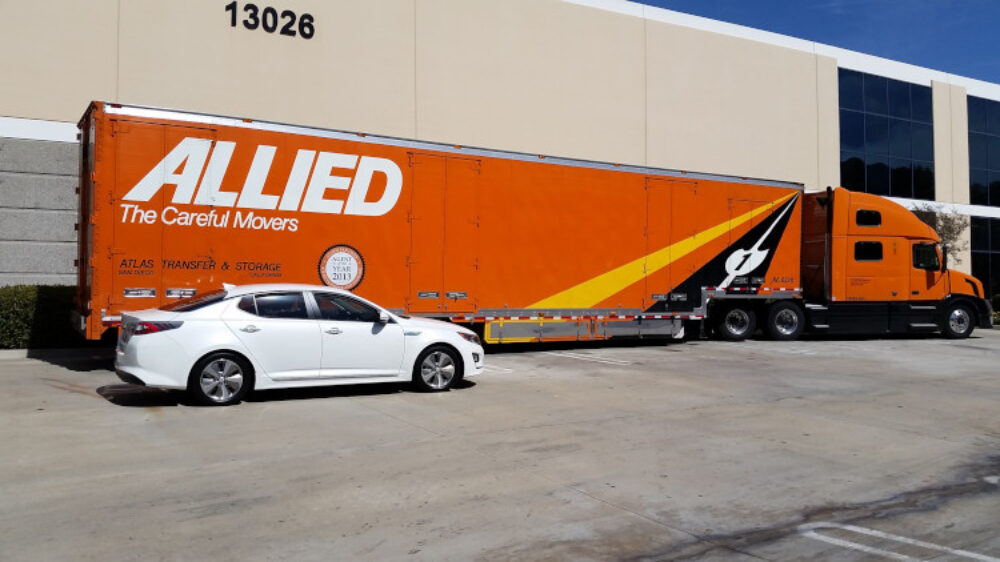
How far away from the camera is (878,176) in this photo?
3222 centimetres

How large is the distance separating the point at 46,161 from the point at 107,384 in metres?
9.81

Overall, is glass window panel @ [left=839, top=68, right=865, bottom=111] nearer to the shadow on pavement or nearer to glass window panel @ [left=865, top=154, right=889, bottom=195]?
glass window panel @ [left=865, top=154, right=889, bottom=195]

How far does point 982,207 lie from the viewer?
117 ft

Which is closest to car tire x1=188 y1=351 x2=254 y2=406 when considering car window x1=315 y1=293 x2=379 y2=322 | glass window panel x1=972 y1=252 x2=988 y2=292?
car window x1=315 y1=293 x2=379 y2=322

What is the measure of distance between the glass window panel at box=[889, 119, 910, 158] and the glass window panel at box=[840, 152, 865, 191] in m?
2.21

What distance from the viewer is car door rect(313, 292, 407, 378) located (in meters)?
9.25

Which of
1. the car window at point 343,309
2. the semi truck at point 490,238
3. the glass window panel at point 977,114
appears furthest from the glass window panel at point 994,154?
the car window at point 343,309

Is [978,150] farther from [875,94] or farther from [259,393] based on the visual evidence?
[259,393]

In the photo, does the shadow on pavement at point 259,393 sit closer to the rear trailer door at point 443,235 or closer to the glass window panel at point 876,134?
the rear trailer door at point 443,235

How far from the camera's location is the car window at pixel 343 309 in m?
9.37

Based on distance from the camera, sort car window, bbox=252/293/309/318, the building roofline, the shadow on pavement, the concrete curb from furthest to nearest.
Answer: the building roofline
the concrete curb
car window, bbox=252/293/309/318
the shadow on pavement

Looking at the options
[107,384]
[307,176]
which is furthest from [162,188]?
[107,384]

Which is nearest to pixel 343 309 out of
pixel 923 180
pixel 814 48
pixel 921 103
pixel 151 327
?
pixel 151 327

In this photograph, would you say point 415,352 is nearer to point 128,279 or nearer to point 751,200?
point 128,279
